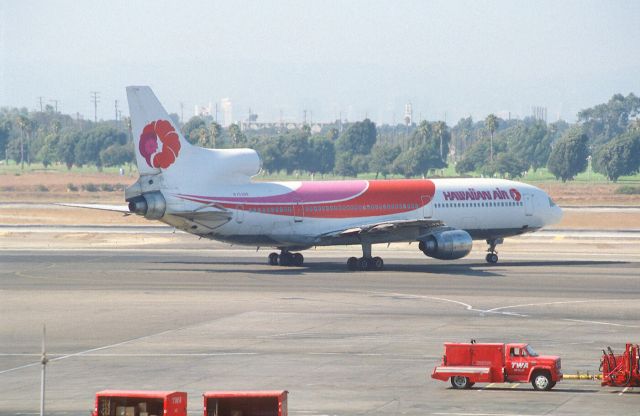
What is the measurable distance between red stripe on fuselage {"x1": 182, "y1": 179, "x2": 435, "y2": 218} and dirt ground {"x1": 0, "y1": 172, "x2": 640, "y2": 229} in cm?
3604

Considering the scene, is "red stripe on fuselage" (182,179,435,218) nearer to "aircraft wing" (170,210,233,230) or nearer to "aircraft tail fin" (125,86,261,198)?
"aircraft wing" (170,210,233,230)

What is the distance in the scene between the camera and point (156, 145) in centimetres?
7012

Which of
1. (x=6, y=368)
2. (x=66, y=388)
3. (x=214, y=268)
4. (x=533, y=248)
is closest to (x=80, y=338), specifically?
(x=6, y=368)

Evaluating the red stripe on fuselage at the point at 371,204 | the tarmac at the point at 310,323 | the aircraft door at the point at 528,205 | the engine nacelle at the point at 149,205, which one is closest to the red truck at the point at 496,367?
the tarmac at the point at 310,323

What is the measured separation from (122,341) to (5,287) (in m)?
20.2

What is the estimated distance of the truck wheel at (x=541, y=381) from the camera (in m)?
35.8

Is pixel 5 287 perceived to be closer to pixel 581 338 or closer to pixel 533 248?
pixel 581 338

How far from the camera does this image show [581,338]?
46.0 metres

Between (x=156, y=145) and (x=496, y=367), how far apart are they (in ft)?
123

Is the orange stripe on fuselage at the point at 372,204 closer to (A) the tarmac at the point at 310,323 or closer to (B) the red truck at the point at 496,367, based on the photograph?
(A) the tarmac at the point at 310,323

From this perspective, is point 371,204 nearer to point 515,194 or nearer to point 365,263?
point 365,263

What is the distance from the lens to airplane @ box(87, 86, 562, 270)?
70.0 m

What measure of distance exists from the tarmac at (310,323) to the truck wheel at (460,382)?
1.15ft

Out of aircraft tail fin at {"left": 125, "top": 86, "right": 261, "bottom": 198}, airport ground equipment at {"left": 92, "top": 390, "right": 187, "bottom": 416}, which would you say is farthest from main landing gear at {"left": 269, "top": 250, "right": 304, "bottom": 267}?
airport ground equipment at {"left": 92, "top": 390, "right": 187, "bottom": 416}
